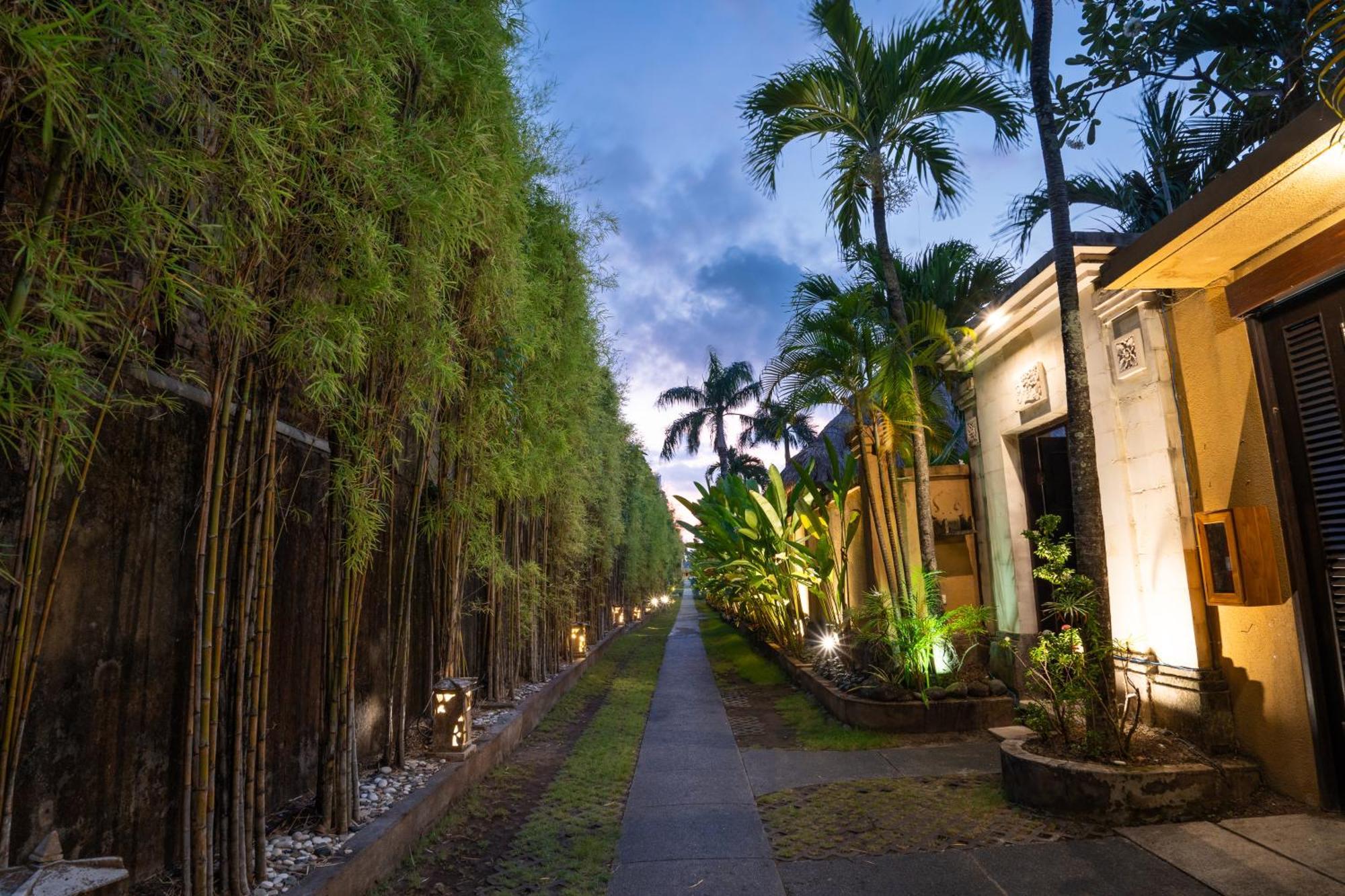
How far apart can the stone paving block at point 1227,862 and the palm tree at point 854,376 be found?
3294 millimetres

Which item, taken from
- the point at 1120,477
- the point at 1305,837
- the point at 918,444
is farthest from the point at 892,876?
the point at 918,444

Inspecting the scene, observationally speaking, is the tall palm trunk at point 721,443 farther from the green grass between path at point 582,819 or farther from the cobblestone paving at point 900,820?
the cobblestone paving at point 900,820

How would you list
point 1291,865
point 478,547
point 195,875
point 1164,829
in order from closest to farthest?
point 195,875, point 1291,865, point 1164,829, point 478,547

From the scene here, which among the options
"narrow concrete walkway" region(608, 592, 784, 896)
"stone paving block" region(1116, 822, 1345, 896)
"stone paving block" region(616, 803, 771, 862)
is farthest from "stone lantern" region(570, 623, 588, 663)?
"stone paving block" region(1116, 822, 1345, 896)

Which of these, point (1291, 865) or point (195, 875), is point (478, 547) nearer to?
point (195, 875)

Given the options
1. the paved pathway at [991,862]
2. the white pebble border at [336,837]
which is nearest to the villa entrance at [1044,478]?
the paved pathway at [991,862]

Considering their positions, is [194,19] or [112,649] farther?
[112,649]

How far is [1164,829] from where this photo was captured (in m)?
3.75

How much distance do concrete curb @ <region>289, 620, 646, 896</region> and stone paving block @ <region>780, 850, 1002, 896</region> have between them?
1873 millimetres

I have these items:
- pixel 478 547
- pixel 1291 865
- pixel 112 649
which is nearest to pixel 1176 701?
pixel 1291 865

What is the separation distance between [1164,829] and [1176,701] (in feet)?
3.79

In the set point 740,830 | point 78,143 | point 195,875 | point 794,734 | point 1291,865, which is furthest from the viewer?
point 794,734

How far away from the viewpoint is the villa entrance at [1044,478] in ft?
23.6

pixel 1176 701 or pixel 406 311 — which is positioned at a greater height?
pixel 406 311
